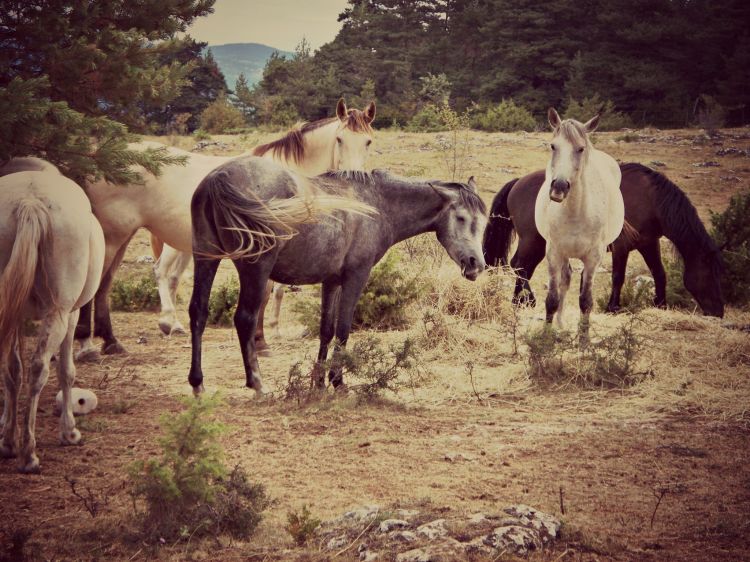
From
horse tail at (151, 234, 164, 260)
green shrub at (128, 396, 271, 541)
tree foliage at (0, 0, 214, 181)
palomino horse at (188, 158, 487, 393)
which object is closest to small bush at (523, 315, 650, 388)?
palomino horse at (188, 158, 487, 393)

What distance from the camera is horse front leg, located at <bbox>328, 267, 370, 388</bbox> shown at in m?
5.50

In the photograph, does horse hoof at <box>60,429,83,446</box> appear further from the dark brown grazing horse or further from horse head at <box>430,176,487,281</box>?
the dark brown grazing horse

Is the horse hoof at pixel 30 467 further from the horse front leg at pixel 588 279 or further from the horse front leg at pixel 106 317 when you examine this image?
the horse front leg at pixel 588 279

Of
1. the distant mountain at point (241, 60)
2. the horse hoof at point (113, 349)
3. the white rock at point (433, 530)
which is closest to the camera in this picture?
the white rock at point (433, 530)

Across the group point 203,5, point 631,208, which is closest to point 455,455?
point 203,5

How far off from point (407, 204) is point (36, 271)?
287 cm

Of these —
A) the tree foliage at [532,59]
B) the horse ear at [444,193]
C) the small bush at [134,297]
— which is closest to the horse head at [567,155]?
the horse ear at [444,193]

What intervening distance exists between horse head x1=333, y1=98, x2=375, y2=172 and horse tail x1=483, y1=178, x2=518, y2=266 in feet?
9.06

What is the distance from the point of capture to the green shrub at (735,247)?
9883mm

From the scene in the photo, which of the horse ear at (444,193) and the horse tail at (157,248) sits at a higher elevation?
the horse ear at (444,193)

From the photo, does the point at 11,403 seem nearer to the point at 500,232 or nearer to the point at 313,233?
the point at 313,233

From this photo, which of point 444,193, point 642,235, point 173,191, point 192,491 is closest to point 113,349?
point 173,191

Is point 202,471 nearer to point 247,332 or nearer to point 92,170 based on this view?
point 247,332

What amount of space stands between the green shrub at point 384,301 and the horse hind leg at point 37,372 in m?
4.30
